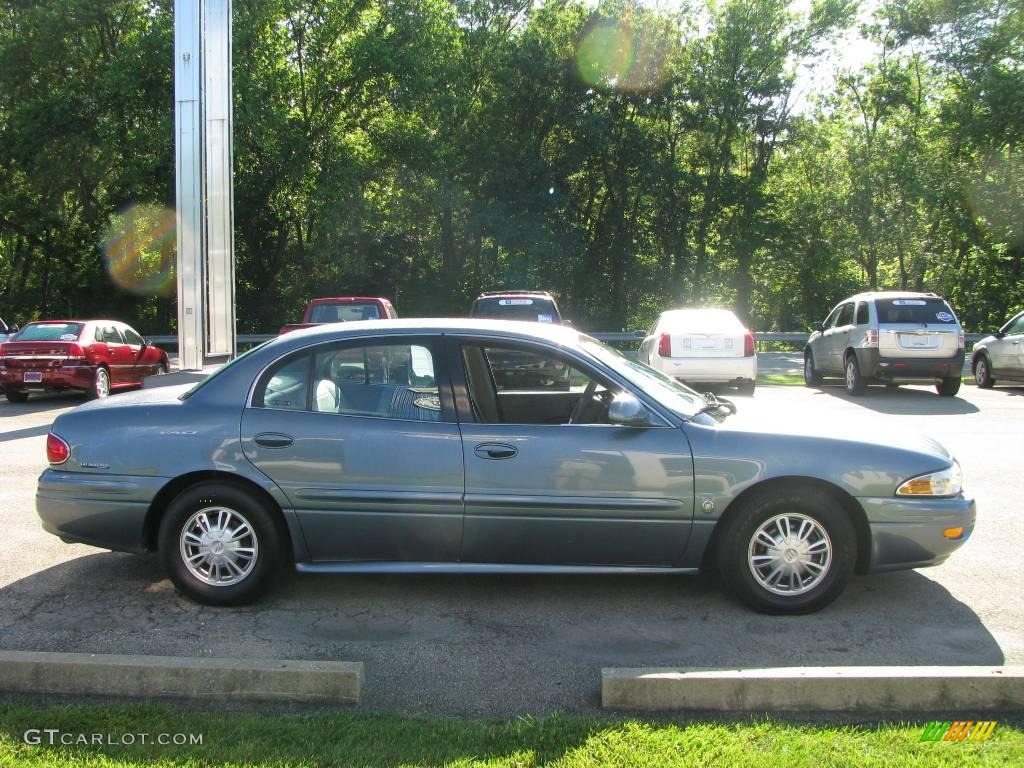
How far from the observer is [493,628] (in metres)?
4.86

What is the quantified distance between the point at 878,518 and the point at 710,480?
0.90 meters

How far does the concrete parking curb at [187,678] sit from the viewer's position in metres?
3.79

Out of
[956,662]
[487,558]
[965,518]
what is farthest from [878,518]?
[487,558]

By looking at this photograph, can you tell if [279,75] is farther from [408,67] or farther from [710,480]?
[710,480]

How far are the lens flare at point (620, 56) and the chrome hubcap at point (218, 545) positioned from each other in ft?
105

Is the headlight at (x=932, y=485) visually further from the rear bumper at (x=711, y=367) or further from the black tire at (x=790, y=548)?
the rear bumper at (x=711, y=367)

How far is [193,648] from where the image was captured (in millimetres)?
4531

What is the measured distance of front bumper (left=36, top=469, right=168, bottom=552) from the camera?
5.06 metres

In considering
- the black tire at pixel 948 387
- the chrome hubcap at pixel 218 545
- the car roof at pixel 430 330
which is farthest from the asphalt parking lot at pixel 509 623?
the black tire at pixel 948 387

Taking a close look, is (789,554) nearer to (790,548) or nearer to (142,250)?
(790,548)

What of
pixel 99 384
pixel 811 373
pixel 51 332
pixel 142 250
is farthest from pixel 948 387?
pixel 142 250

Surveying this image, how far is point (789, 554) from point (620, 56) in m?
32.7

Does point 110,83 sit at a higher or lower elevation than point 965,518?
higher

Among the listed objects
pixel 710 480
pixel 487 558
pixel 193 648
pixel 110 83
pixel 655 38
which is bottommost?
pixel 193 648
